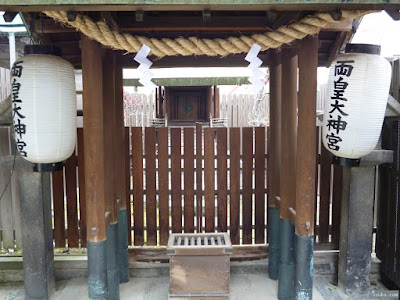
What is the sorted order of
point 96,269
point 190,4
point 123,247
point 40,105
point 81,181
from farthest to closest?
1. point 81,181
2. point 123,247
3. point 96,269
4. point 40,105
5. point 190,4

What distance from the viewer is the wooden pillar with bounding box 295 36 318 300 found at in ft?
9.12

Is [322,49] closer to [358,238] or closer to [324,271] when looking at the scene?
[358,238]

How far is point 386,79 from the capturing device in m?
2.79

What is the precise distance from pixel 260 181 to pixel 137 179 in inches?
66.8

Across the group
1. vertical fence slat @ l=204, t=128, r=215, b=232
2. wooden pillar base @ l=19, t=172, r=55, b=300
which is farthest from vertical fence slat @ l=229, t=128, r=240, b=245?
wooden pillar base @ l=19, t=172, r=55, b=300

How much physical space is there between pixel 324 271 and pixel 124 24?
3886 millimetres

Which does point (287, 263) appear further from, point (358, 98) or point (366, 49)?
point (366, 49)

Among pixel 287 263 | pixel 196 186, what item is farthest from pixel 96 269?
pixel 287 263

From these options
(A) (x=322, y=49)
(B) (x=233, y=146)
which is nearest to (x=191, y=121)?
(B) (x=233, y=146)

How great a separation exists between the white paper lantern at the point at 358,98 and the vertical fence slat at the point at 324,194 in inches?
52.0

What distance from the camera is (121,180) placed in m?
3.86

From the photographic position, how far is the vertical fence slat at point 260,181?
4222mm

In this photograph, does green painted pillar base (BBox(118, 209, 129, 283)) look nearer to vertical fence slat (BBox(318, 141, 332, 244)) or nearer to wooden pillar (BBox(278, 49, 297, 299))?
wooden pillar (BBox(278, 49, 297, 299))

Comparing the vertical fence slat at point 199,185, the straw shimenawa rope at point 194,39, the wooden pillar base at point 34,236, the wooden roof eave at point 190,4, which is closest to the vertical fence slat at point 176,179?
the vertical fence slat at point 199,185
